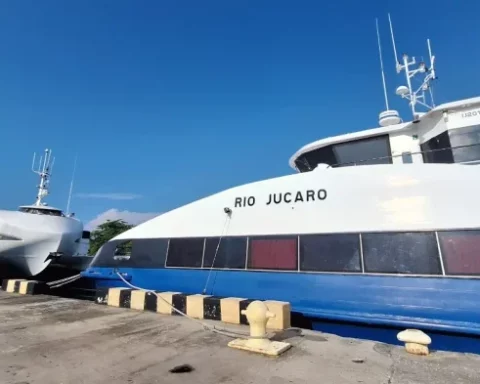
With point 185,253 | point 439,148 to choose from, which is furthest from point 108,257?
point 439,148

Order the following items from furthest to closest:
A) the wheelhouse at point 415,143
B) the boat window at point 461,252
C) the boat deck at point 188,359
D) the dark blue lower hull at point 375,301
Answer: the wheelhouse at point 415,143 < the boat window at point 461,252 < the dark blue lower hull at point 375,301 < the boat deck at point 188,359

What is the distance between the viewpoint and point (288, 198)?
254 inches

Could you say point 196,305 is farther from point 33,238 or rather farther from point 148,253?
point 33,238

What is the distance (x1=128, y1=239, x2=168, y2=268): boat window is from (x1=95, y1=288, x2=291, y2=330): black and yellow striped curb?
3.11 feet

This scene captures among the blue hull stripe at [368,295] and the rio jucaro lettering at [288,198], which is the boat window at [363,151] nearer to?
the rio jucaro lettering at [288,198]

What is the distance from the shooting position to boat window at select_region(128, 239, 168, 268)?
7.59 m

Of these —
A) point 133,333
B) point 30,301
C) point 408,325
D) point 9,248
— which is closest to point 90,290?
point 30,301

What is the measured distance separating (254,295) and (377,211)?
2638mm

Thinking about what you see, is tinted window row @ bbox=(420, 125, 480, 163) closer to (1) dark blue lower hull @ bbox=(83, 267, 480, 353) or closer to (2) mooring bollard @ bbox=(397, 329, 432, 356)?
(1) dark blue lower hull @ bbox=(83, 267, 480, 353)

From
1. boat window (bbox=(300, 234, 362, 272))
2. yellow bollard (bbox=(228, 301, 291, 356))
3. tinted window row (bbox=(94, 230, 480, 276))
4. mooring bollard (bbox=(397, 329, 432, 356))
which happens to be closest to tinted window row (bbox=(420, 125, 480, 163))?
tinted window row (bbox=(94, 230, 480, 276))

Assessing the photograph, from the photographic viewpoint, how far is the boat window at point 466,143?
20.7 ft

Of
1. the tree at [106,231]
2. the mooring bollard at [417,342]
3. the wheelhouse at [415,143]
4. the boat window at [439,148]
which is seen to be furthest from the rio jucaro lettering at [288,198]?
the tree at [106,231]

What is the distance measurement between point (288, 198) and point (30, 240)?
39.7ft

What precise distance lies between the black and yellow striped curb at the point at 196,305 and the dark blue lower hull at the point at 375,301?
0.65m
